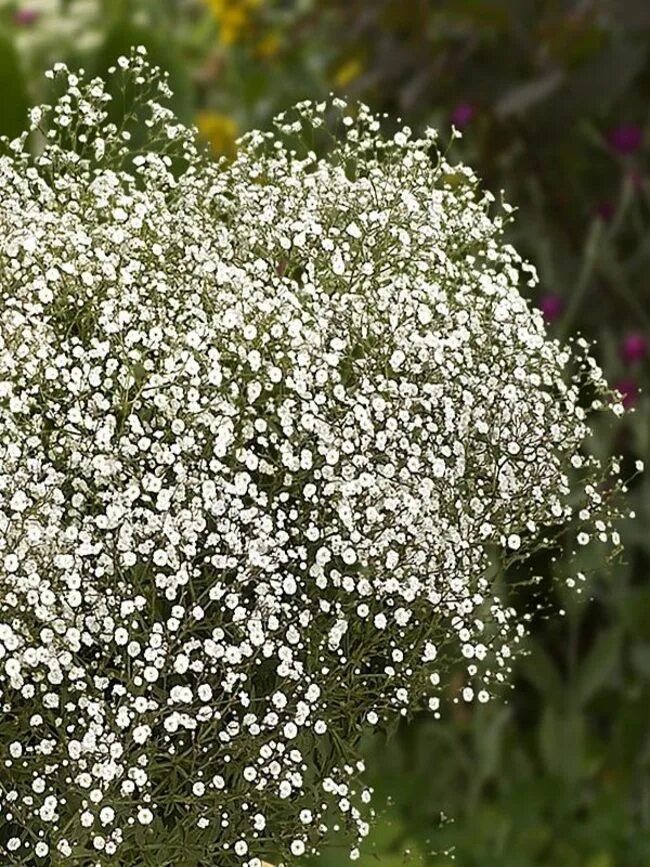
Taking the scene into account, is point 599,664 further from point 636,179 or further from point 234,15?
point 234,15

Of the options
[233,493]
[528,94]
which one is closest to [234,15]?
[528,94]

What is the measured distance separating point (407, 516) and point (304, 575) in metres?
0.10

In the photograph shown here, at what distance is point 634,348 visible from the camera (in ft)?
8.75

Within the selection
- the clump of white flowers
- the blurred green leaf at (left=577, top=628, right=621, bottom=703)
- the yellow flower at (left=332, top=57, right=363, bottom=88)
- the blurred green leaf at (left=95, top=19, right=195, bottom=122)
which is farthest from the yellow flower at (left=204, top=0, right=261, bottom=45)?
the clump of white flowers

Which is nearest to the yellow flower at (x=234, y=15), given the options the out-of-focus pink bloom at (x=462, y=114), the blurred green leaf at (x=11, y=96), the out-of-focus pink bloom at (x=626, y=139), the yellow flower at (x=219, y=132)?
the yellow flower at (x=219, y=132)

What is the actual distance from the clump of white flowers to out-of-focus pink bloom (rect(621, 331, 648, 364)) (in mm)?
1427

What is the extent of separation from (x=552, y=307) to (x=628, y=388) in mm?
207

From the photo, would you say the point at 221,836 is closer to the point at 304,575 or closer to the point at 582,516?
the point at 304,575

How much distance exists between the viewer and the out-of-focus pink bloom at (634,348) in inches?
105

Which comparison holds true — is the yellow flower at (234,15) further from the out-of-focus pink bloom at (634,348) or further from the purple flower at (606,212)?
the out-of-focus pink bloom at (634,348)

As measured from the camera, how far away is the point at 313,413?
115cm

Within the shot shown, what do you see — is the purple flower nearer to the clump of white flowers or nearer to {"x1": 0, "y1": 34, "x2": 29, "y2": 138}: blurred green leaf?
{"x1": 0, "y1": 34, "x2": 29, "y2": 138}: blurred green leaf

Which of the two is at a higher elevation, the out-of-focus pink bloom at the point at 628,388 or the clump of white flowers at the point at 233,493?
the out-of-focus pink bloom at the point at 628,388

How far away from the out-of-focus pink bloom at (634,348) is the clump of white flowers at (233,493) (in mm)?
1427
